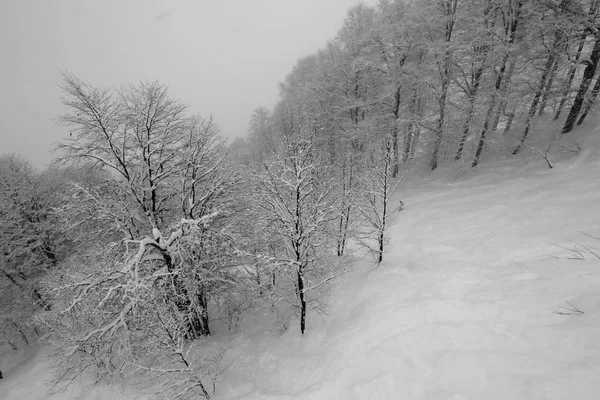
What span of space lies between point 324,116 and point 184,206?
56.5ft

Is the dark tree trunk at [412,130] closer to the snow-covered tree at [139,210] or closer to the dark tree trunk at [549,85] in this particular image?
the dark tree trunk at [549,85]

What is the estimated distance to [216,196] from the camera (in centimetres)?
1110

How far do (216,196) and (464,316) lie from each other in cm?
989

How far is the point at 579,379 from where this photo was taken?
3936mm

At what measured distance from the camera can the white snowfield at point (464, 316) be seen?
16.2 ft

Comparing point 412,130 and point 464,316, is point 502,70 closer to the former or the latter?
point 412,130

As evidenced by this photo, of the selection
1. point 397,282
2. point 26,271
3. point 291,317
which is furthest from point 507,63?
point 26,271

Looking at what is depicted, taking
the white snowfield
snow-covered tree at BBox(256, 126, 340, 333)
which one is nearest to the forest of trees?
snow-covered tree at BBox(256, 126, 340, 333)

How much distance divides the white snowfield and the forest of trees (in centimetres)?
146

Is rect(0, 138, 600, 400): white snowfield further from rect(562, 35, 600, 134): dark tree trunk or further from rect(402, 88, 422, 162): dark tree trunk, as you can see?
rect(402, 88, 422, 162): dark tree trunk

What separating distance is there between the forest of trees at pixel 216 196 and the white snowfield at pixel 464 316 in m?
1.46

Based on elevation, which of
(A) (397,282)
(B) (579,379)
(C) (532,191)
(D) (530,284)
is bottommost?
(A) (397,282)

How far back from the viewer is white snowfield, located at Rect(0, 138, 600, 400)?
4926mm

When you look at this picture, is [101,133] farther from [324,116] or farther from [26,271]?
[324,116]
